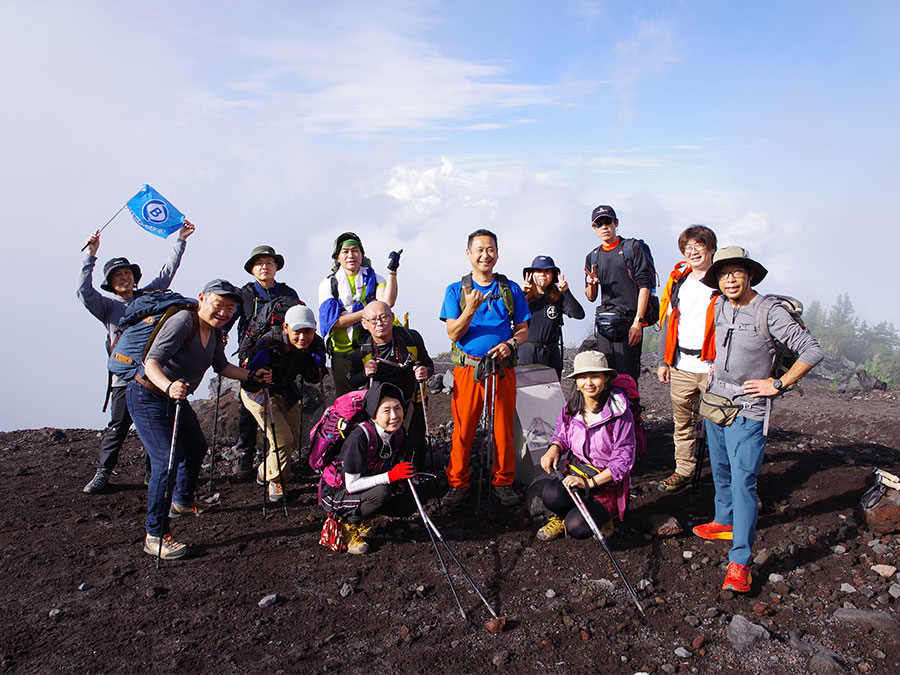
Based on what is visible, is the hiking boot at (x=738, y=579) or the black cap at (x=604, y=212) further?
the black cap at (x=604, y=212)


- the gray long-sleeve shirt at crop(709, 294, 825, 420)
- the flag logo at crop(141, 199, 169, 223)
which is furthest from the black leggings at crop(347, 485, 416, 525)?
the flag logo at crop(141, 199, 169, 223)

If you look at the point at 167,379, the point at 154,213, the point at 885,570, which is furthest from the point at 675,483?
the point at 154,213

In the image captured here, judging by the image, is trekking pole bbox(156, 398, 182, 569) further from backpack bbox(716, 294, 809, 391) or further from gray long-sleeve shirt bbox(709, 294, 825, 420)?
backpack bbox(716, 294, 809, 391)

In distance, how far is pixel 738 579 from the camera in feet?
16.2

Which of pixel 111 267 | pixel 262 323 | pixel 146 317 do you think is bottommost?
pixel 262 323

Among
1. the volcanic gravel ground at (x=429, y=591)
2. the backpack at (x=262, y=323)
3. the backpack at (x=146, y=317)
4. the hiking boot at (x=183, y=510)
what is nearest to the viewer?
the volcanic gravel ground at (x=429, y=591)

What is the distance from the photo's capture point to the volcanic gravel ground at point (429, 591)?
4.23m

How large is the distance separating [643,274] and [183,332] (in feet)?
17.2

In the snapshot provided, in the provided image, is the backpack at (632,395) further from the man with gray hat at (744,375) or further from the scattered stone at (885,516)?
the scattered stone at (885,516)

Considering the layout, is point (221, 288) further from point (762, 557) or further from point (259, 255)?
point (762, 557)

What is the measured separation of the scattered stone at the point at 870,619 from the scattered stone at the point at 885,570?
66 centimetres

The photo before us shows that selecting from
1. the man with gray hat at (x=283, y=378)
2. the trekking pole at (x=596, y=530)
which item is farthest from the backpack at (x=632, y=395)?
the man with gray hat at (x=283, y=378)

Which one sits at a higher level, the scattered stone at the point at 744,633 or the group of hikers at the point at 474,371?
the group of hikers at the point at 474,371

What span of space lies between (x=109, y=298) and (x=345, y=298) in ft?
10.00
